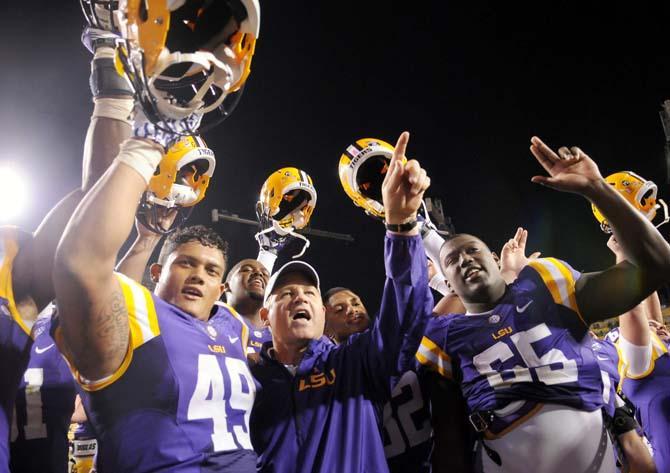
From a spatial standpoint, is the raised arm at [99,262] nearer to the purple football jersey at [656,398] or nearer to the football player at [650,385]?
the football player at [650,385]

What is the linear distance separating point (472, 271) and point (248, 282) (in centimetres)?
196

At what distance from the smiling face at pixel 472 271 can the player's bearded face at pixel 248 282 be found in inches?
64.8

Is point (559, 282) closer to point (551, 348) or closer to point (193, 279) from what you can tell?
point (551, 348)

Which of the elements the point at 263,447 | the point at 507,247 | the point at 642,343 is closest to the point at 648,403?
the point at 642,343

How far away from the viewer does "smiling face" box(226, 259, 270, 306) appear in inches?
161

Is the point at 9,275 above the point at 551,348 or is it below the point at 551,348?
above

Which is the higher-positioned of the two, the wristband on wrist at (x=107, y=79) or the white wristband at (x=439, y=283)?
the wristband on wrist at (x=107, y=79)

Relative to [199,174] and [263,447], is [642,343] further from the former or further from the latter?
[199,174]

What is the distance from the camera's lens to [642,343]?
3229 mm

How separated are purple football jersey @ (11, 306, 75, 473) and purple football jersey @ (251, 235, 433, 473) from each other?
98 centimetres

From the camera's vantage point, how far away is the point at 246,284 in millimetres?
4129

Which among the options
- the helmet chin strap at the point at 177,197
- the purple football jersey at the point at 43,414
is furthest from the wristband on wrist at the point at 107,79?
the purple football jersey at the point at 43,414

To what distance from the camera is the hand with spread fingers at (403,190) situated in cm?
207

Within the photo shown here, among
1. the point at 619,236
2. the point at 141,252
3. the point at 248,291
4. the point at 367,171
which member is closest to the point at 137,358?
the point at 141,252
